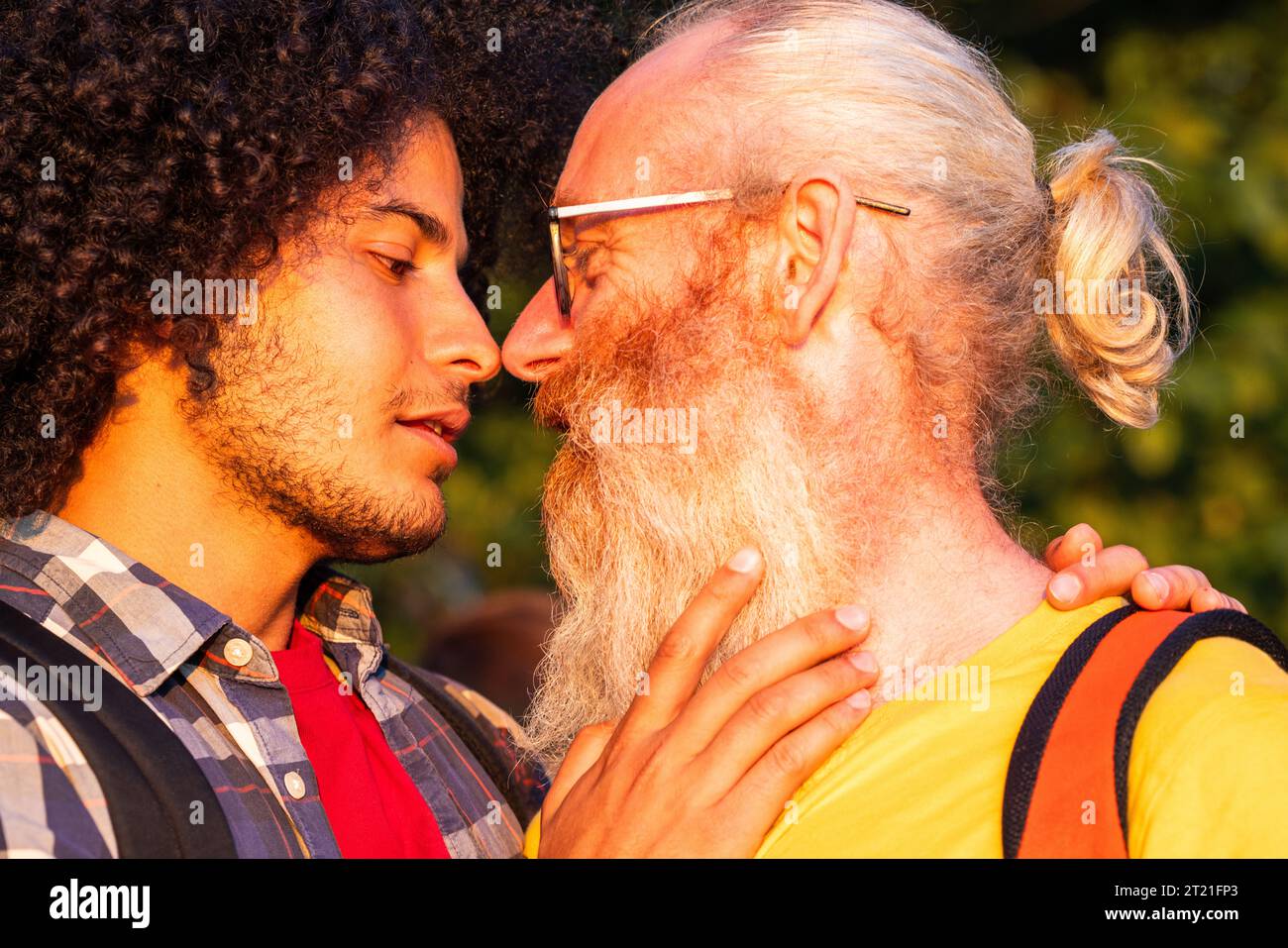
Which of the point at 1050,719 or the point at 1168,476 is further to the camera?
the point at 1168,476

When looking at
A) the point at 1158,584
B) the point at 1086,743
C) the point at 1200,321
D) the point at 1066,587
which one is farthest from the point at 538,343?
the point at 1200,321

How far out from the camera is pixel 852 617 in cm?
234

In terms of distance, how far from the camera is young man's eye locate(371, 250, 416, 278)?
2938 millimetres

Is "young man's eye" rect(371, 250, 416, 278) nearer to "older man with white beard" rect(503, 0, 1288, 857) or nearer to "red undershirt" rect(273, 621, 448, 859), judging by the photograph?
"older man with white beard" rect(503, 0, 1288, 857)

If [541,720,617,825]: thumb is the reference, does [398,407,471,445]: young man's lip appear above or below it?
above

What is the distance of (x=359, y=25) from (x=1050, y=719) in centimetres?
229

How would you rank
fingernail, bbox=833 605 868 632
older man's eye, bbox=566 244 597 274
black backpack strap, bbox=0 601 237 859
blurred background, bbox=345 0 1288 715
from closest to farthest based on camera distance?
black backpack strap, bbox=0 601 237 859 < fingernail, bbox=833 605 868 632 < older man's eye, bbox=566 244 597 274 < blurred background, bbox=345 0 1288 715

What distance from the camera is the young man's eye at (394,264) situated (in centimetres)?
294

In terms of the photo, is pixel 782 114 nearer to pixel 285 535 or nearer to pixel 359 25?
pixel 359 25

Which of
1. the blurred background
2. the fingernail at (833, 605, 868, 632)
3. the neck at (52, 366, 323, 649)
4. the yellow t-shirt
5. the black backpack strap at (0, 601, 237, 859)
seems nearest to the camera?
the yellow t-shirt

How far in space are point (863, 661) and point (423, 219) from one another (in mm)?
1491

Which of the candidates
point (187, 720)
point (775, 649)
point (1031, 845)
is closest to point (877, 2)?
point (775, 649)

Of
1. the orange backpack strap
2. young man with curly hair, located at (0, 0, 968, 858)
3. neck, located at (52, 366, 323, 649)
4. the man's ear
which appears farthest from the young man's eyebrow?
the orange backpack strap

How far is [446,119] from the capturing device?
10.8 feet
